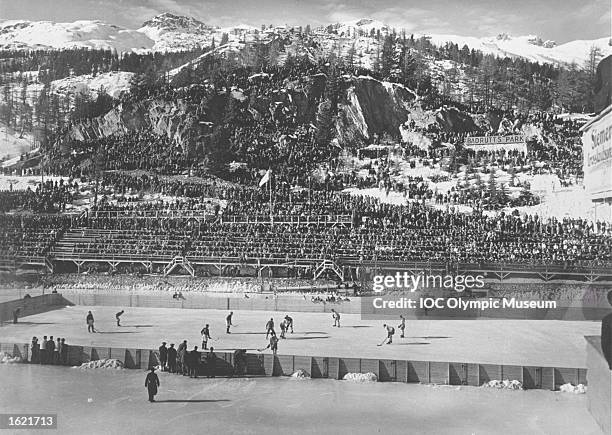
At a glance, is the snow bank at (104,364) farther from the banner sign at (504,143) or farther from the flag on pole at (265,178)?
the banner sign at (504,143)

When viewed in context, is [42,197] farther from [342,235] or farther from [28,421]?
[342,235]

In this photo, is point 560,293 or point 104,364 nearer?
point 104,364

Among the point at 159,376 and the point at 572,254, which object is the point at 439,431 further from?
the point at 572,254

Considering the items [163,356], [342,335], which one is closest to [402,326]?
→ [342,335]

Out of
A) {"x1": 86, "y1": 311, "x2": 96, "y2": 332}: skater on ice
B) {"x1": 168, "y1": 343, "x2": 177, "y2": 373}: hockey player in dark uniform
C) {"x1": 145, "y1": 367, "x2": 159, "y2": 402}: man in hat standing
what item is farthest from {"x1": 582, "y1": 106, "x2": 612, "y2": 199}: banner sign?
{"x1": 86, "y1": 311, "x2": 96, "y2": 332}: skater on ice

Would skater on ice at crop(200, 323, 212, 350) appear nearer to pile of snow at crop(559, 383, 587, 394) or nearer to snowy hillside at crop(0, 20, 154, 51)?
pile of snow at crop(559, 383, 587, 394)

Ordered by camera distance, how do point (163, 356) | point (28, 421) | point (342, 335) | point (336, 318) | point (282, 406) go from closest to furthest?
1. point (282, 406)
2. point (28, 421)
3. point (163, 356)
4. point (342, 335)
5. point (336, 318)

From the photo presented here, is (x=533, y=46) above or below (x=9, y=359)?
above

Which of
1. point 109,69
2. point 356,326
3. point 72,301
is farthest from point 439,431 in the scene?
point 109,69
